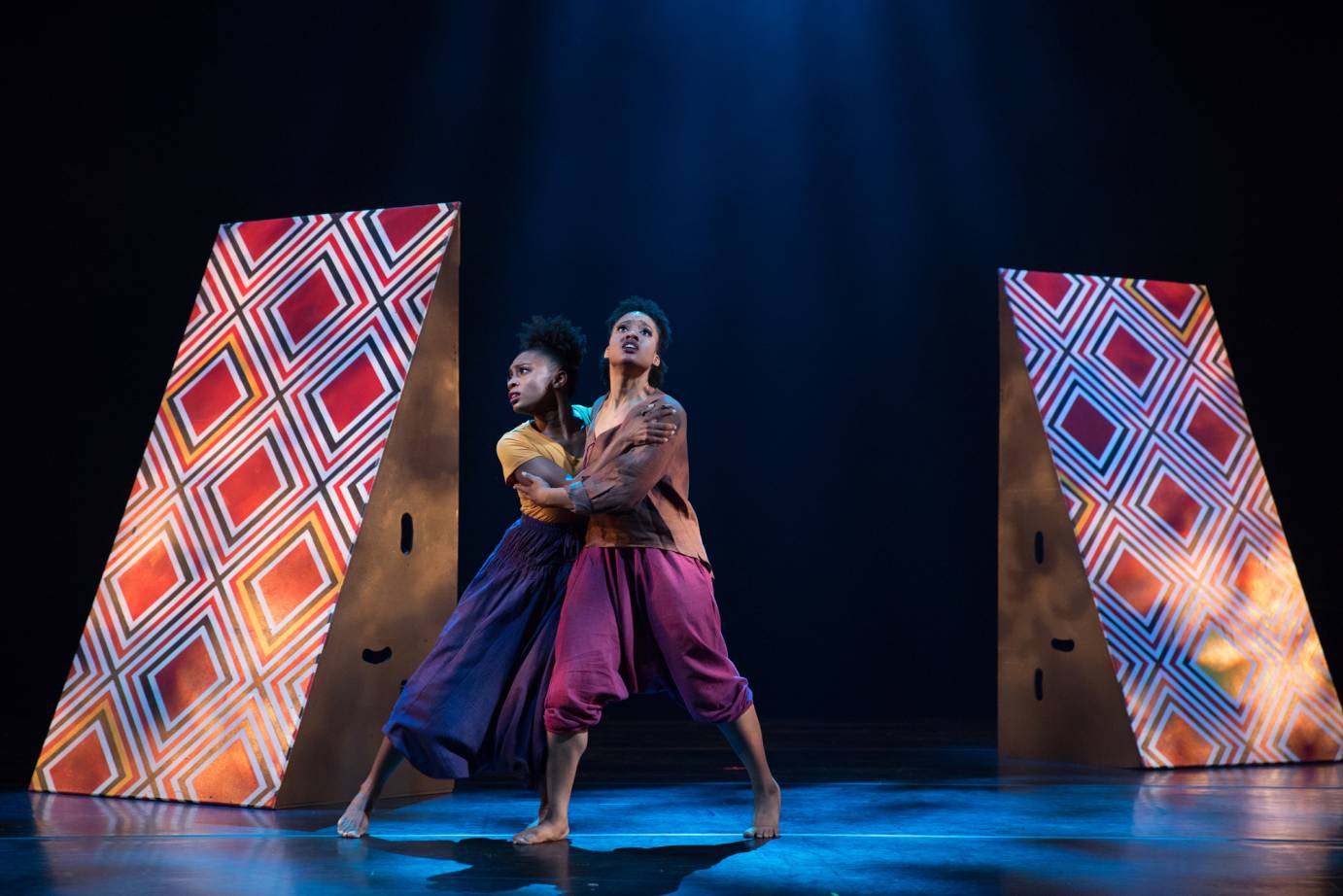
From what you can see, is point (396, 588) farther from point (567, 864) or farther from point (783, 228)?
point (783, 228)

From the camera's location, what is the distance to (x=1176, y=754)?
4695mm

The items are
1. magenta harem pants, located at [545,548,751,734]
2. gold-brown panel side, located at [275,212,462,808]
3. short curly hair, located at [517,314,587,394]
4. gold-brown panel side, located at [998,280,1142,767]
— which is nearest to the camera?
magenta harem pants, located at [545,548,751,734]

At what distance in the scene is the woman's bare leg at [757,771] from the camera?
3150 millimetres

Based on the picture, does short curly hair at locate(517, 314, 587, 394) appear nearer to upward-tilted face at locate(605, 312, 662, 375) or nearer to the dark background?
upward-tilted face at locate(605, 312, 662, 375)

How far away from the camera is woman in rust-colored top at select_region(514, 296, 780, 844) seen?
10.1 feet

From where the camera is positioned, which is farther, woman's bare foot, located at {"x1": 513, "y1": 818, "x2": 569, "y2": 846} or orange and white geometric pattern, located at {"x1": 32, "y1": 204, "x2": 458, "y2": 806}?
orange and white geometric pattern, located at {"x1": 32, "y1": 204, "x2": 458, "y2": 806}

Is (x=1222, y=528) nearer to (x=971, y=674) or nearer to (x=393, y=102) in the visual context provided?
(x=971, y=674)

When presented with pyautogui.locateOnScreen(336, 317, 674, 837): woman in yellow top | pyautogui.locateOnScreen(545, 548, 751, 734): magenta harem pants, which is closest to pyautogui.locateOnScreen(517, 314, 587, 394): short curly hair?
pyautogui.locateOnScreen(336, 317, 674, 837): woman in yellow top

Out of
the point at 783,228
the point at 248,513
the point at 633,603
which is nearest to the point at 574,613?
the point at 633,603

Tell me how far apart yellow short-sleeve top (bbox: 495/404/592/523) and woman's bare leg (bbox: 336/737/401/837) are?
65 centimetres

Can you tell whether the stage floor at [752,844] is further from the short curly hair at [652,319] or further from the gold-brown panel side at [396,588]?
the short curly hair at [652,319]

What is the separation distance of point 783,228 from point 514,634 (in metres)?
3.65

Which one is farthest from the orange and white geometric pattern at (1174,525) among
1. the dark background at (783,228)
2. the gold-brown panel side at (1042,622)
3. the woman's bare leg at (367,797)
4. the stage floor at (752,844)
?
the woman's bare leg at (367,797)

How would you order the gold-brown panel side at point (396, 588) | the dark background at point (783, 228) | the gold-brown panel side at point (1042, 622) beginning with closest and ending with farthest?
the gold-brown panel side at point (396, 588) < the gold-brown panel side at point (1042, 622) < the dark background at point (783, 228)
